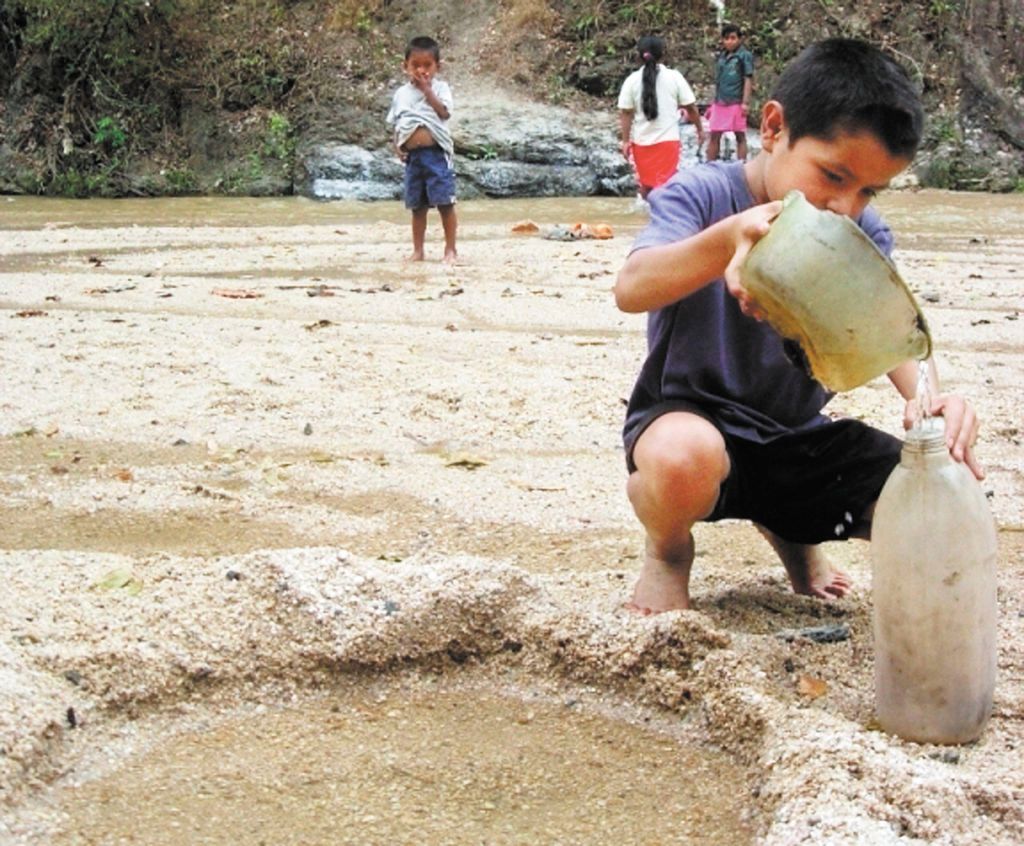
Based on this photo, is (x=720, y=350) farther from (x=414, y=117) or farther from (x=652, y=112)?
(x=652, y=112)

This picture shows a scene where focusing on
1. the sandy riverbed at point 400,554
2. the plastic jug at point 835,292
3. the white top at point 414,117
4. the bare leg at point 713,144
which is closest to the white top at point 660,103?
the white top at point 414,117

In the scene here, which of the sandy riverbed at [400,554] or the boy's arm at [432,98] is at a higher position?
the boy's arm at [432,98]

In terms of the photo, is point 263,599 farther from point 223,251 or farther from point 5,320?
point 223,251

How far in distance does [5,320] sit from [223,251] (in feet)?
10.0

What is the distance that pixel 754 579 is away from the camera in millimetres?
2646

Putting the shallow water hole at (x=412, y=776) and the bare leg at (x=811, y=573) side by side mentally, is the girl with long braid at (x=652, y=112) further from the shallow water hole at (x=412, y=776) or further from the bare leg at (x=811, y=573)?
the shallow water hole at (x=412, y=776)

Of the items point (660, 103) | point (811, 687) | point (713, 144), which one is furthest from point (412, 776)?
point (713, 144)

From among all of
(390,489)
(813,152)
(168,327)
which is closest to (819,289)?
(813,152)

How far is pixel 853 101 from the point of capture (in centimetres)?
207

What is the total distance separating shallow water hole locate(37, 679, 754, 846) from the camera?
173cm

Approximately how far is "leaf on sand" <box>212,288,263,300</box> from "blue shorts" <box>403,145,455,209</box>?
61.9 inches

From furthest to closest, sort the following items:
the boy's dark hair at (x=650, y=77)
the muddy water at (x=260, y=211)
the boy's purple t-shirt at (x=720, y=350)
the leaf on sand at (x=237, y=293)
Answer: the muddy water at (x=260, y=211), the boy's dark hair at (x=650, y=77), the leaf on sand at (x=237, y=293), the boy's purple t-shirt at (x=720, y=350)

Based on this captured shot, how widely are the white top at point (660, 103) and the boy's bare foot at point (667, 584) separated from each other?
777 cm

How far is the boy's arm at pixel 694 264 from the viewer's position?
5.98ft
